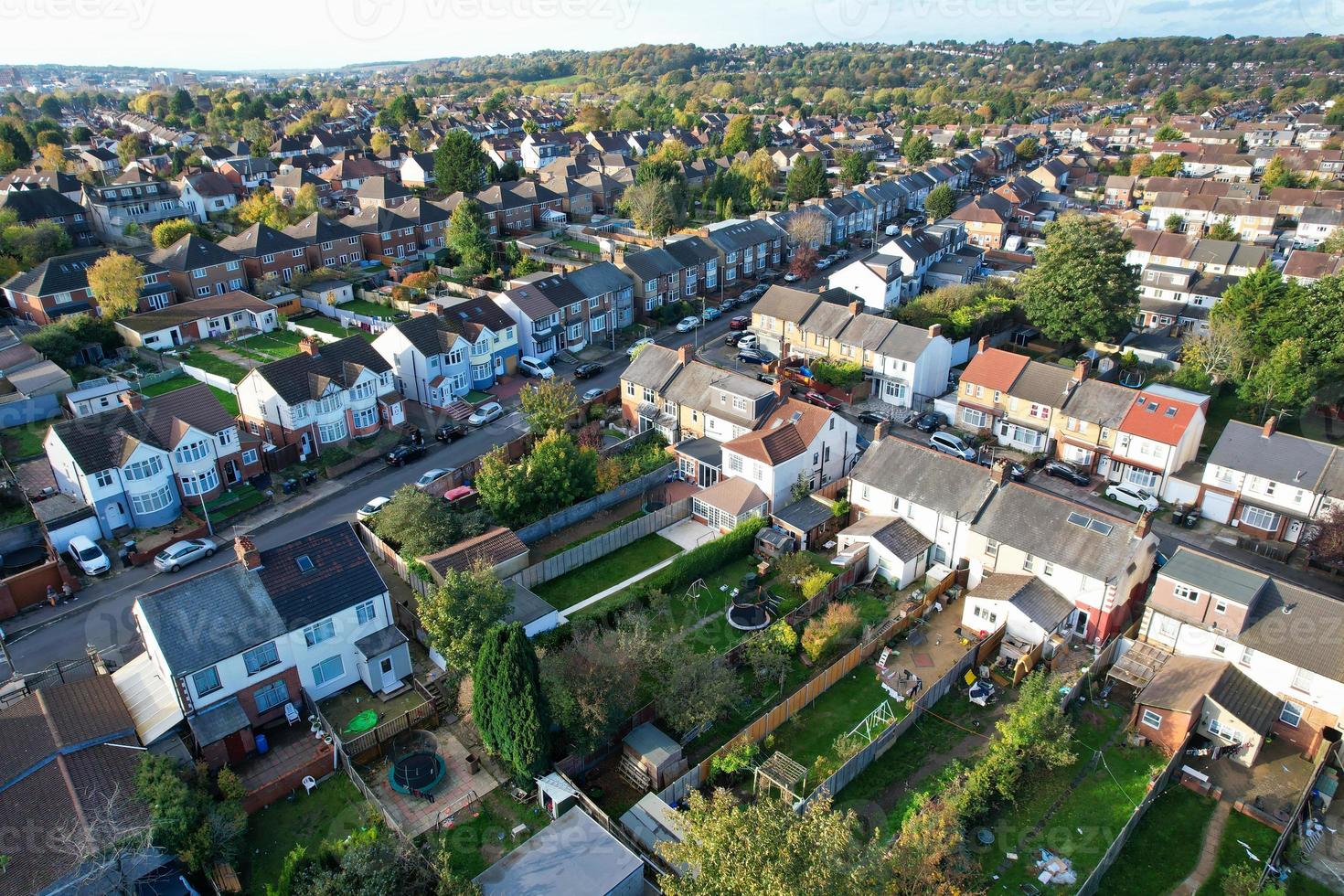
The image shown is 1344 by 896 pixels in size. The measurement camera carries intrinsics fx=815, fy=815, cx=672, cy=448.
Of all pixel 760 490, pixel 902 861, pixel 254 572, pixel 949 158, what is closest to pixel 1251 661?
pixel 902 861

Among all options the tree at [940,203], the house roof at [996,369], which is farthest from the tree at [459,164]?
the house roof at [996,369]

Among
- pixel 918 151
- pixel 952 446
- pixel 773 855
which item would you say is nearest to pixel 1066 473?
pixel 952 446

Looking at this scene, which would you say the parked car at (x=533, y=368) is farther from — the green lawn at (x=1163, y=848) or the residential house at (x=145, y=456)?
the green lawn at (x=1163, y=848)

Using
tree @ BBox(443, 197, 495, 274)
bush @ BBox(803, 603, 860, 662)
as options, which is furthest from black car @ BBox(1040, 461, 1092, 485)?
tree @ BBox(443, 197, 495, 274)

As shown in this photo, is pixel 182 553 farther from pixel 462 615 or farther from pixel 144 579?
pixel 462 615

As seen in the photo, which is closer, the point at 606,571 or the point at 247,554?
the point at 247,554
